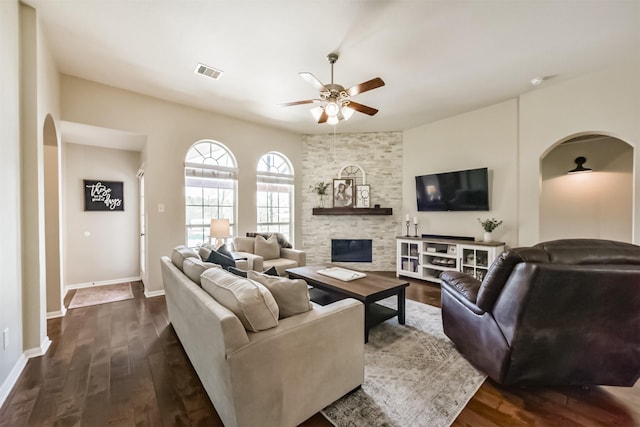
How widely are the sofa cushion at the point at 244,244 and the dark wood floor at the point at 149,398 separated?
6.87ft

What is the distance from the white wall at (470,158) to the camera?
4273mm

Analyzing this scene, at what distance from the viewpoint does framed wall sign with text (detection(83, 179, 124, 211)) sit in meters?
4.47

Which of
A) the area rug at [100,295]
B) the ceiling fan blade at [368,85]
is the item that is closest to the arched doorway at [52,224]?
the area rug at [100,295]

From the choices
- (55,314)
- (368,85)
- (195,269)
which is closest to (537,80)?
(368,85)

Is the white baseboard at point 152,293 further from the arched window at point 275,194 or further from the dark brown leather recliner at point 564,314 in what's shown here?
the dark brown leather recliner at point 564,314

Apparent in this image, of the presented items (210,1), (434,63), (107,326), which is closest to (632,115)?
(434,63)

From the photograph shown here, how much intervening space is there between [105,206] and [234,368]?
15.8 ft

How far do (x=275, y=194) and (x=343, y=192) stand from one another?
1508mm

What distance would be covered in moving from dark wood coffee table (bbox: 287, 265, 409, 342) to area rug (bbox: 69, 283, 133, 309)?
2925 millimetres

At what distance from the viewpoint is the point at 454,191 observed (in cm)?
481

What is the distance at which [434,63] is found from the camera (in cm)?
315

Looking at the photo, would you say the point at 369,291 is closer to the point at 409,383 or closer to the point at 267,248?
the point at 409,383

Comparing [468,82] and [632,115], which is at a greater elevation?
[468,82]

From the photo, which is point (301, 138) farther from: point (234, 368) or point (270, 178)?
point (234, 368)
